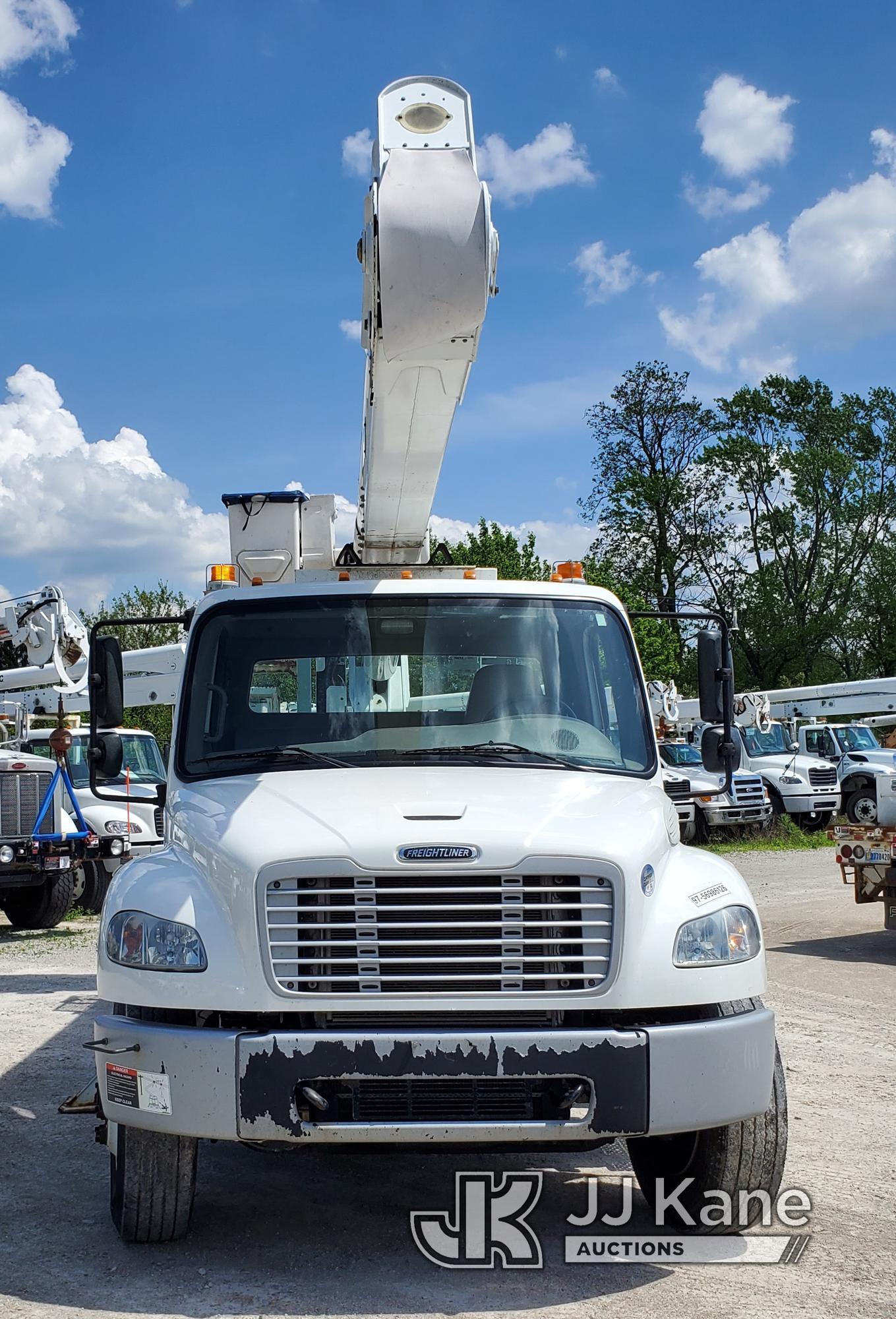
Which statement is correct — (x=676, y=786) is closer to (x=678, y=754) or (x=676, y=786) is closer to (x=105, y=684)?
(x=105, y=684)

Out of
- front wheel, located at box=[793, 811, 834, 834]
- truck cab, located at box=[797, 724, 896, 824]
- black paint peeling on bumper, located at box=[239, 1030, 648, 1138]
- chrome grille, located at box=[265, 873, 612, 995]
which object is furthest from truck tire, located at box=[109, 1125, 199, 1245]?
front wheel, located at box=[793, 811, 834, 834]

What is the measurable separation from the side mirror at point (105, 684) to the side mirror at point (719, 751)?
2482 mm

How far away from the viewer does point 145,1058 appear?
4.06m

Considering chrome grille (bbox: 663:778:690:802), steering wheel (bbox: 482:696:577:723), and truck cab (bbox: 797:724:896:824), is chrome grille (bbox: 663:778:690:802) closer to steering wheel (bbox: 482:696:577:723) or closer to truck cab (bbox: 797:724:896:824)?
steering wheel (bbox: 482:696:577:723)

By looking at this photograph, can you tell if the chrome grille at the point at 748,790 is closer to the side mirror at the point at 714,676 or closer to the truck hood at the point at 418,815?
the side mirror at the point at 714,676

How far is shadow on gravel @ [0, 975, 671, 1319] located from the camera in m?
3.95

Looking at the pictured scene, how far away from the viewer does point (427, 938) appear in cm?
408

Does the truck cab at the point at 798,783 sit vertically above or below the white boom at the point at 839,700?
below

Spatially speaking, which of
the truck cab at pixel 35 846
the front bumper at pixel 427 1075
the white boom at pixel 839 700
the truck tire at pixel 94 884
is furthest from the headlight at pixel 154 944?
the white boom at pixel 839 700

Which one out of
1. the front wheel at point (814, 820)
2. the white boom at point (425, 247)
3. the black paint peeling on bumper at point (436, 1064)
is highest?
the white boom at point (425, 247)

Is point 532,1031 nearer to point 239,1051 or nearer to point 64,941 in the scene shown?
point 239,1051

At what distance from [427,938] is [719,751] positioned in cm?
200

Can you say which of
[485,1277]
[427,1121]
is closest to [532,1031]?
[427,1121]

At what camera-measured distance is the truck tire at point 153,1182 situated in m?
4.24
